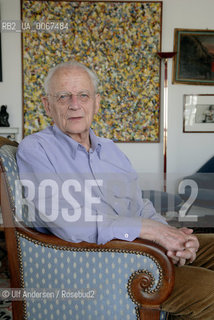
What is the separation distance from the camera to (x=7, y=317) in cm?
179

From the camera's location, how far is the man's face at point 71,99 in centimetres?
144

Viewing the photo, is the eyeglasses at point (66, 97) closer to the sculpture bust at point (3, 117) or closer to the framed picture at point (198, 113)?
the sculpture bust at point (3, 117)

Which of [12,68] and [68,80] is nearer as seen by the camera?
[68,80]

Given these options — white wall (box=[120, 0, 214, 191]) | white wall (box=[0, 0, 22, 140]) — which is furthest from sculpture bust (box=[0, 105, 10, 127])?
white wall (box=[120, 0, 214, 191])

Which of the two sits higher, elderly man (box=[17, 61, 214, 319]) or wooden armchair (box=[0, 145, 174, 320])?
elderly man (box=[17, 61, 214, 319])

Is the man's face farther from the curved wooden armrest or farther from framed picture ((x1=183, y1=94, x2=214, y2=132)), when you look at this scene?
framed picture ((x1=183, y1=94, x2=214, y2=132))

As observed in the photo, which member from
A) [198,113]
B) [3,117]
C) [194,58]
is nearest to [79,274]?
[3,117]

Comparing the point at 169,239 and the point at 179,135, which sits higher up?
the point at 179,135

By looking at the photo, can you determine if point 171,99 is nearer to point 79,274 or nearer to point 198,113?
point 198,113

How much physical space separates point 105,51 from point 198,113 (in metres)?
1.49

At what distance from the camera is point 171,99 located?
14.1 feet

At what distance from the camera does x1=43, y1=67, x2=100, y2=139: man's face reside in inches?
56.6

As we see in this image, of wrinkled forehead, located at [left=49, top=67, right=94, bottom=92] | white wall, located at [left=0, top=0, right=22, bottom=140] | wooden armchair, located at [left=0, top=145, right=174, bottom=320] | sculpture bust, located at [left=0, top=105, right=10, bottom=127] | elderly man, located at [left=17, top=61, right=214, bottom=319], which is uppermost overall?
white wall, located at [left=0, top=0, right=22, bottom=140]

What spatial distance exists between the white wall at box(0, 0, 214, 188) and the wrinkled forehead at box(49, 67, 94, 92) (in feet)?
9.45
